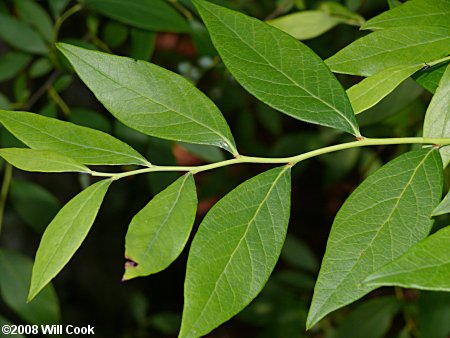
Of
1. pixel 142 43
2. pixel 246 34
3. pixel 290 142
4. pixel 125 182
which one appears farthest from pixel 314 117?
pixel 125 182

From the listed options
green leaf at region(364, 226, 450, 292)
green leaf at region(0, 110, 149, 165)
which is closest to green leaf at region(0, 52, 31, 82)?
green leaf at region(0, 110, 149, 165)

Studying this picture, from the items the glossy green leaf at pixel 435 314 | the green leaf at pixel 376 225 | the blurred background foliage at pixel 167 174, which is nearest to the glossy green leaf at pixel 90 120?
the blurred background foliage at pixel 167 174

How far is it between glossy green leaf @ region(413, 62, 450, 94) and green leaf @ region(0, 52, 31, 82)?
811 millimetres

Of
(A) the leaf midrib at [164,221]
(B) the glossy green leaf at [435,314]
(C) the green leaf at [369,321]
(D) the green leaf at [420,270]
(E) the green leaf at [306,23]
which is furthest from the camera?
(C) the green leaf at [369,321]

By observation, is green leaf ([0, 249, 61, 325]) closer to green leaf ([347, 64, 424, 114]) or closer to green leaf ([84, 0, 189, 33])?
green leaf ([84, 0, 189, 33])

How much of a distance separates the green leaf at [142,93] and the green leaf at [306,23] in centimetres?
44

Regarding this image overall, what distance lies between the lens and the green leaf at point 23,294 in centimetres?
102

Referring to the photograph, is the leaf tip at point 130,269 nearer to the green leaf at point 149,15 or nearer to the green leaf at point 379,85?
the green leaf at point 379,85

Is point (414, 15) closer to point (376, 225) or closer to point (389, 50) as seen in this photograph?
point (389, 50)

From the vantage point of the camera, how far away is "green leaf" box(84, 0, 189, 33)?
0.92 meters

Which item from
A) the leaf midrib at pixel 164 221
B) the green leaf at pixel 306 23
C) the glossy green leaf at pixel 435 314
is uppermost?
the green leaf at pixel 306 23

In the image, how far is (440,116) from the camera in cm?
49

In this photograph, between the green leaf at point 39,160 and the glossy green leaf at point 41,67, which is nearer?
the green leaf at point 39,160

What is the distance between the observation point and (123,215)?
1936mm
